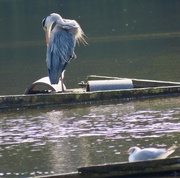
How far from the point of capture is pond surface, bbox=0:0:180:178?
14.3 meters

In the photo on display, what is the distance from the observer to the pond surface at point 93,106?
46.8ft

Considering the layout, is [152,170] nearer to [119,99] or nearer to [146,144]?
[146,144]

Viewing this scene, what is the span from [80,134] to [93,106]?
321 centimetres

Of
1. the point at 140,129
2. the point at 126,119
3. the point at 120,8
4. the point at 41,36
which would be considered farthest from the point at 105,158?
the point at 120,8

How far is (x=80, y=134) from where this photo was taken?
15.8 m

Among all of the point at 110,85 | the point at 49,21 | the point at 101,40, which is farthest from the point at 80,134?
the point at 101,40

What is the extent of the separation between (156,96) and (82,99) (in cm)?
167

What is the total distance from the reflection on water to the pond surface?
0.02m

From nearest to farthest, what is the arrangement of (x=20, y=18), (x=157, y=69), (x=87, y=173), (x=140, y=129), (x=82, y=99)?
(x=87, y=173) → (x=140, y=129) → (x=82, y=99) → (x=157, y=69) → (x=20, y=18)

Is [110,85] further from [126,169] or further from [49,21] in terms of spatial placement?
[126,169]

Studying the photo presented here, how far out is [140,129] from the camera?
15.9m

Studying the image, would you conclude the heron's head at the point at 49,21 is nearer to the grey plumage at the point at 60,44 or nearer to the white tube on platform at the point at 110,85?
the grey plumage at the point at 60,44

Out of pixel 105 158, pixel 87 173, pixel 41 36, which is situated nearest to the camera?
→ pixel 87 173

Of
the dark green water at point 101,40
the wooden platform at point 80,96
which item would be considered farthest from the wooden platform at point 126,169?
the dark green water at point 101,40
